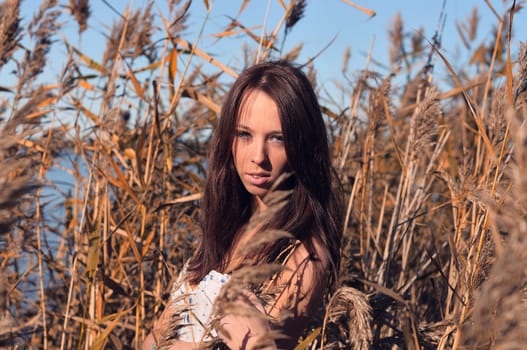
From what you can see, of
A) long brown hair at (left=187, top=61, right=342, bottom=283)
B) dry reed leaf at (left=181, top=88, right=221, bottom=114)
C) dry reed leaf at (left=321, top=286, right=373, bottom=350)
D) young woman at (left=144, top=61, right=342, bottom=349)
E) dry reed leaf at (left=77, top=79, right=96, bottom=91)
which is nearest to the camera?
dry reed leaf at (left=321, top=286, right=373, bottom=350)

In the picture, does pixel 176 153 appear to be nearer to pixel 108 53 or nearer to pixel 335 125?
pixel 108 53

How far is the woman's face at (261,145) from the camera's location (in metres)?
1.35

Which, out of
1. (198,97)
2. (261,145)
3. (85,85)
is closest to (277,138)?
(261,145)

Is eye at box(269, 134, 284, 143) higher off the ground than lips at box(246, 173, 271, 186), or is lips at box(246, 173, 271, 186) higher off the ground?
eye at box(269, 134, 284, 143)

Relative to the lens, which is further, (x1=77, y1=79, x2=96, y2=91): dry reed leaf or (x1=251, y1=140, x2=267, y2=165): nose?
(x1=77, y1=79, x2=96, y2=91): dry reed leaf

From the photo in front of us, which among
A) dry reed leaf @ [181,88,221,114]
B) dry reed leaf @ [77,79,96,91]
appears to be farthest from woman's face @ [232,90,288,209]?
dry reed leaf @ [77,79,96,91]

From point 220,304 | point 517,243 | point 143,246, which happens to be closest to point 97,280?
point 143,246

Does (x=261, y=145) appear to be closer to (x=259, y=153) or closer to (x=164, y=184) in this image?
(x=259, y=153)

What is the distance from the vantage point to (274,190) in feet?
4.38

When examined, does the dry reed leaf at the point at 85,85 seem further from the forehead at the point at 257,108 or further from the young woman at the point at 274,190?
the forehead at the point at 257,108

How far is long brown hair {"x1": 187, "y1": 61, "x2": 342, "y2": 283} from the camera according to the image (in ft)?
4.39

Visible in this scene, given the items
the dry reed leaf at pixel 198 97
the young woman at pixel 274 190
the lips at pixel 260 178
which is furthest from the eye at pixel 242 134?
the dry reed leaf at pixel 198 97

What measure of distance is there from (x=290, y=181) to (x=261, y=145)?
0.14 m

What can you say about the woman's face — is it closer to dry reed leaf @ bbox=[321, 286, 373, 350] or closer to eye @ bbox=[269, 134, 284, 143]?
eye @ bbox=[269, 134, 284, 143]
